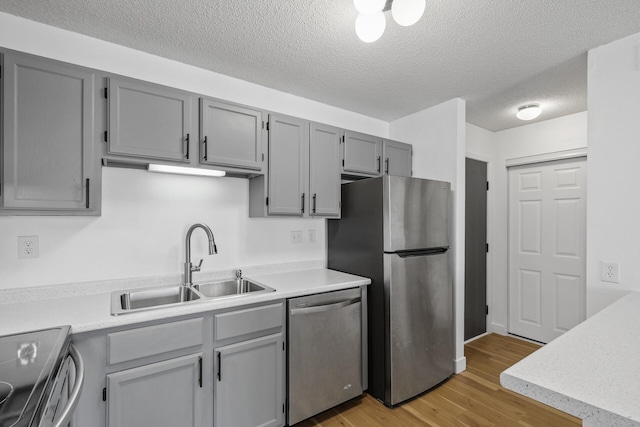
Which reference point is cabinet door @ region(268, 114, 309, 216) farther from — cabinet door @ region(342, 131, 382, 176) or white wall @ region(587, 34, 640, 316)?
white wall @ region(587, 34, 640, 316)

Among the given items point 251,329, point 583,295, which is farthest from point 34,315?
point 583,295

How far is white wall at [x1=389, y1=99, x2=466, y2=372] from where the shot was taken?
2.72 meters

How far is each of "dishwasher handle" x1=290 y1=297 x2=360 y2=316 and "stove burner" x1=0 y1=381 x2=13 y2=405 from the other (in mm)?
1267

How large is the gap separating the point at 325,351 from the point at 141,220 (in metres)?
1.51

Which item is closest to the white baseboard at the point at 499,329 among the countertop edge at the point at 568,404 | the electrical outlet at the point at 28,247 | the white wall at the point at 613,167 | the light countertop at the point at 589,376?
the white wall at the point at 613,167

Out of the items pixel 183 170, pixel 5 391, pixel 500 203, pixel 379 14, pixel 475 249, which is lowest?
pixel 5 391

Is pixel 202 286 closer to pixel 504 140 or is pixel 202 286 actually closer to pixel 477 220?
pixel 477 220

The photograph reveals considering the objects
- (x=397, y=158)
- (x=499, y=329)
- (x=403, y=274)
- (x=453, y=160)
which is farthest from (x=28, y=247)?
(x=499, y=329)

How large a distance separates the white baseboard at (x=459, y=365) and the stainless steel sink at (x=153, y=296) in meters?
2.26

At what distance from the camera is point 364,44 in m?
1.90

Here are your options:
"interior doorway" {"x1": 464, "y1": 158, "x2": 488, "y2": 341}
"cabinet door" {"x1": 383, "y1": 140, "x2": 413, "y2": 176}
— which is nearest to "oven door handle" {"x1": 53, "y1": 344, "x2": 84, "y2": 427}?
"cabinet door" {"x1": 383, "y1": 140, "x2": 413, "y2": 176}

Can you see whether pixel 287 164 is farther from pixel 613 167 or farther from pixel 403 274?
pixel 613 167

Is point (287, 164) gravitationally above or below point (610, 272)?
above

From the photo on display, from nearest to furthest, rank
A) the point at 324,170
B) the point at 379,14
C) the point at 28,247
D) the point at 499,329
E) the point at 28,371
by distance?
the point at 28,371, the point at 379,14, the point at 28,247, the point at 324,170, the point at 499,329
